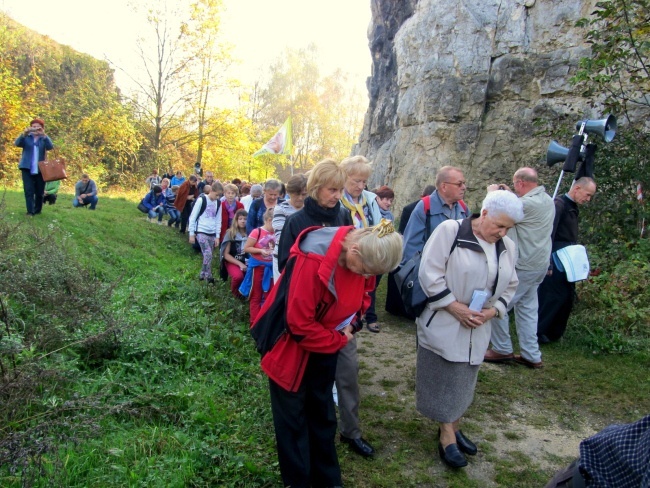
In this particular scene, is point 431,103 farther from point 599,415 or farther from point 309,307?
point 309,307

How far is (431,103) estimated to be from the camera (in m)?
13.6

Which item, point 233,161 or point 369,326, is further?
point 233,161

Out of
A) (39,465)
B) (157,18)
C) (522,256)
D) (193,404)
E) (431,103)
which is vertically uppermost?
(157,18)

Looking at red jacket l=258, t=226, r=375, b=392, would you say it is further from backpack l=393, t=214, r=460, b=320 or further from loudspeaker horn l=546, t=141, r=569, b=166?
loudspeaker horn l=546, t=141, r=569, b=166

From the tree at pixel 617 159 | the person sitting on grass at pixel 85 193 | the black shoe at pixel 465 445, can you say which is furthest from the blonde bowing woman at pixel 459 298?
the person sitting on grass at pixel 85 193

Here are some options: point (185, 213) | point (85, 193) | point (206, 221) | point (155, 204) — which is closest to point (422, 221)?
point (206, 221)

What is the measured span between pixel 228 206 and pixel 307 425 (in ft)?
22.4

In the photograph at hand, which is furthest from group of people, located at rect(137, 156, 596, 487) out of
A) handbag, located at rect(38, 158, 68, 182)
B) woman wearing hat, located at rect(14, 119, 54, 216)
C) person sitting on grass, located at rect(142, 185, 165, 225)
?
person sitting on grass, located at rect(142, 185, 165, 225)

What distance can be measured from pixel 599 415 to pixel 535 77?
33.4 feet

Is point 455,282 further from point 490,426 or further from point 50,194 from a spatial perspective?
point 50,194

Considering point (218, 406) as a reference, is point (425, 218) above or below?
above

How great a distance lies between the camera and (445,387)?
339cm

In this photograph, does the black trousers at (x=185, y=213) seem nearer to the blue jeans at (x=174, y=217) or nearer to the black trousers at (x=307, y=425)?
the blue jeans at (x=174, y=217)

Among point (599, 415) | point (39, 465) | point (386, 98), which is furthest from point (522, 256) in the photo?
point (386, 98)
